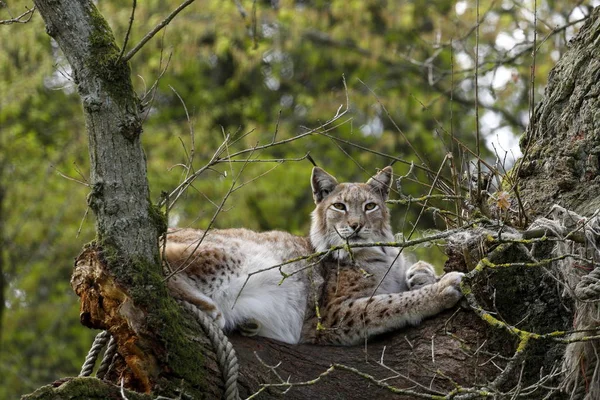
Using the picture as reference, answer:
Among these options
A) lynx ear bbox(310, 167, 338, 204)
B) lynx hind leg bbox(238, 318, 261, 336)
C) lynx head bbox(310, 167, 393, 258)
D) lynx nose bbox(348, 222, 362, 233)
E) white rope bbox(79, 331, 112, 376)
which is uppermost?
lynx ear bbox(310, 167, 338, 204)

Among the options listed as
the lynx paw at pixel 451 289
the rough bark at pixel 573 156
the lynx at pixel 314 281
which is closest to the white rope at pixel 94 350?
the lynx at pixel 314 281

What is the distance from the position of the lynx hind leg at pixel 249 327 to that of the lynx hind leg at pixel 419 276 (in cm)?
137

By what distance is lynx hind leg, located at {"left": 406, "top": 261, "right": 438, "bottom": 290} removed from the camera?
6.43 meters

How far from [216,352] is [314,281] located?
1904 millimetres

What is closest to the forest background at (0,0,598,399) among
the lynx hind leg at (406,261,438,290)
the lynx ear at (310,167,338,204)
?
the lynx ear at (310,167,338,204)

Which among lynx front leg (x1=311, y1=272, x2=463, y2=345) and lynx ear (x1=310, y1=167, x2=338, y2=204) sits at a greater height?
lynx ear (x1=310, y1=167, x2=338, y2=204)

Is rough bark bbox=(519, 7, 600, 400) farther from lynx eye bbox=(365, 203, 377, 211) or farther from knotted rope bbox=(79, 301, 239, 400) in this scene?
lynx eye bbox=(365, 203, 377, 211)

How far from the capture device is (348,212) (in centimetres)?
711

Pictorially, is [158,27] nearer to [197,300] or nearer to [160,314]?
[160,314]

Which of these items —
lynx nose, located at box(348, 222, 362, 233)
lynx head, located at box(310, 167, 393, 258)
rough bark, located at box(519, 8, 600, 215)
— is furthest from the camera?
lynx head, located at box(310, 167, 393, 258)

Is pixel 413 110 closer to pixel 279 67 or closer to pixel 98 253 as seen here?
pixel 279 67

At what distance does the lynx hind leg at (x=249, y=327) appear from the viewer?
17.6 ft

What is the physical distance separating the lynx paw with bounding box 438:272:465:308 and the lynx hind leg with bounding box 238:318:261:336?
1098mm

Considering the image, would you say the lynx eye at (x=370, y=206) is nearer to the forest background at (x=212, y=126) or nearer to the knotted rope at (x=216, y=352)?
the knotted rope at (x=216, y=352)
